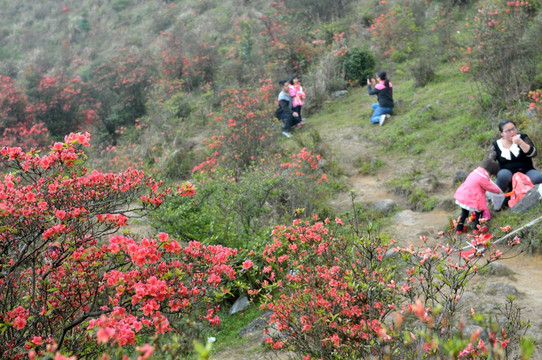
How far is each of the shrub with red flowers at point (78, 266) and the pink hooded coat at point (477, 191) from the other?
312 cm

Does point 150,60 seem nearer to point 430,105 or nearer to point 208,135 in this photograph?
point 208,135

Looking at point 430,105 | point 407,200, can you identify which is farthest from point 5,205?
point 430,105

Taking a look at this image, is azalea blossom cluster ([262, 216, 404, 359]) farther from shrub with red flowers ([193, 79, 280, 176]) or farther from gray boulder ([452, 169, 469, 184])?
shrub with red flowers ([193, 79, 280, 176])

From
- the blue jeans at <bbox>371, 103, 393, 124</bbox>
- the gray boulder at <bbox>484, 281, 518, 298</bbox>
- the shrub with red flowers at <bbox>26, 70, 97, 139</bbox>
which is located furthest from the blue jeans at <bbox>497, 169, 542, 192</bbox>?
the shrub with red flowers at <bbox>26, 70, 97, 139</bbox>

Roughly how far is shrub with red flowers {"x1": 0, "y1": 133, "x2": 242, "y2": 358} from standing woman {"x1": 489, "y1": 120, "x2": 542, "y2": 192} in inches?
152

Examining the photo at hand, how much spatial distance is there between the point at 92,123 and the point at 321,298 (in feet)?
37.9

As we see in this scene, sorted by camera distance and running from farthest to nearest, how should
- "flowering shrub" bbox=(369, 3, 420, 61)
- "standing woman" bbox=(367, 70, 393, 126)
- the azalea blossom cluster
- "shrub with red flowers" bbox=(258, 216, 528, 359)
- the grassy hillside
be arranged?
"flowering shrub" bbox=(369, 3, 420, 61), "standing woman" bbox=(367, 70, 393, 126), the grassy hillside, the azalea blossom cluster, "shrub with red flowers" bbox=(258, 216, 528, 359)

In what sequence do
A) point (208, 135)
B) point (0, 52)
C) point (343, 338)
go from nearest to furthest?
point (343, 338) → point (208, 135) → point (0, 52)

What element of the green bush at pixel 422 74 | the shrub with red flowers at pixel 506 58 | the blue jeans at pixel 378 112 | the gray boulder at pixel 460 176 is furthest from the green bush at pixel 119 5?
the gray boulder at pixel 460 176

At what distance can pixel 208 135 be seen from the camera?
424 inches

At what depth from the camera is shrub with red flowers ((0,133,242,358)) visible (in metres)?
2.45

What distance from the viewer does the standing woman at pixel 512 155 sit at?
16.3 feet

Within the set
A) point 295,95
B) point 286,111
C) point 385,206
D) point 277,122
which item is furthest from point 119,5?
point 385,206

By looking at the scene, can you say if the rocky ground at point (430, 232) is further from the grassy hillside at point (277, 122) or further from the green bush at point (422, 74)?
the green bush at point (422, 74)
